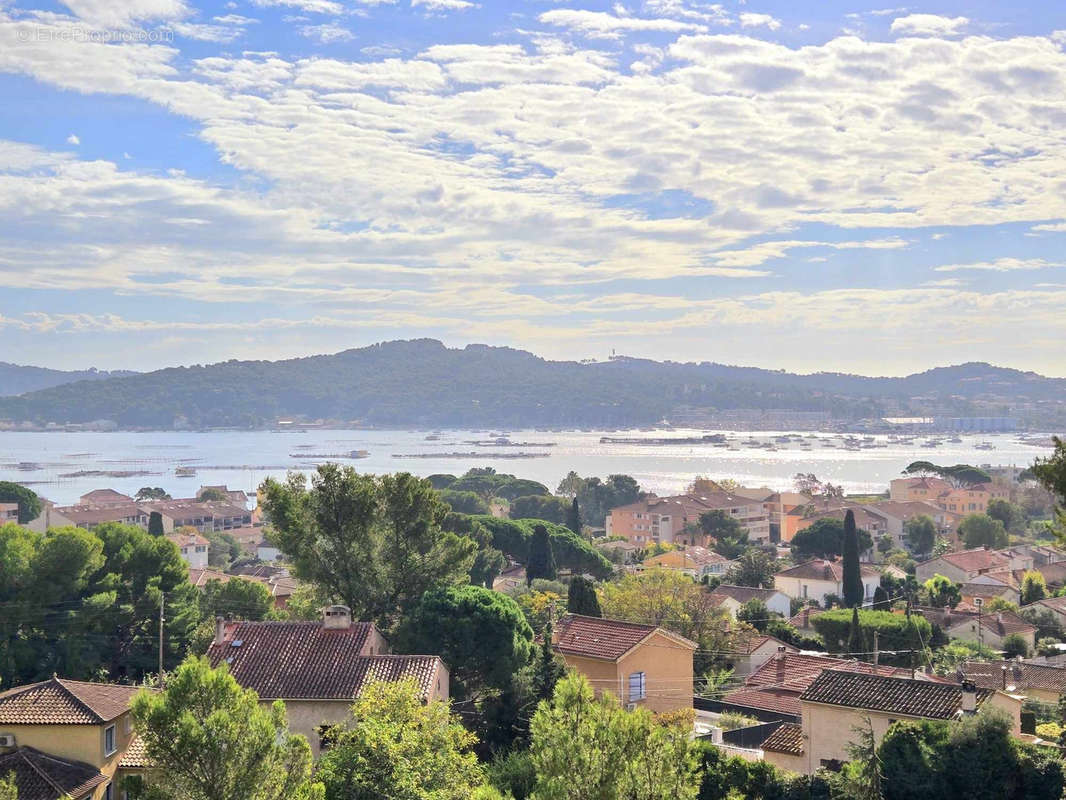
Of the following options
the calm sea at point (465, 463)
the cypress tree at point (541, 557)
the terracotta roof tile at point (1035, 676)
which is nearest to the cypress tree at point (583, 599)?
the terracotta roof tile at point (1035, 676)

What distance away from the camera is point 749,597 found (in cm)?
3991

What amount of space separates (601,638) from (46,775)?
10591 mm

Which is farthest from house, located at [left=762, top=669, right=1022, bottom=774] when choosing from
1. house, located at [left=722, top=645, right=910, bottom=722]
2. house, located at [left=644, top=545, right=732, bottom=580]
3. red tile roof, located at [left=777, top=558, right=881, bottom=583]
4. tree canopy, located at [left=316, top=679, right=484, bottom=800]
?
house, located at [left=644, top=545, right=732, bottom=580]

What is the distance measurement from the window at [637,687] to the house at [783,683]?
8.30 ft

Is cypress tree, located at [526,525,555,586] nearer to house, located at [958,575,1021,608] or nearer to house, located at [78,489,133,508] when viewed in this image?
house, located at [958,575,1021,608]

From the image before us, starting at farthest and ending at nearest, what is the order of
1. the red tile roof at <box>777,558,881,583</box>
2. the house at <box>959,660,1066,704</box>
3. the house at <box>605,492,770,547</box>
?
the house at <box>605,492,770,547</box> → the red tile roof at <box>777,558,881,583</box> → the house at <box>959,660,1066,704</box>

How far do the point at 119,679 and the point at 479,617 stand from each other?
9154 mm

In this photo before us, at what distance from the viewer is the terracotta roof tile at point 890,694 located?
16.2 meters

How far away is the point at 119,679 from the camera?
2431 cm

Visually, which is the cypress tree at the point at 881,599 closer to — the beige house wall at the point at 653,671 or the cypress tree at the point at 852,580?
the cypress tree at the point at 852,580

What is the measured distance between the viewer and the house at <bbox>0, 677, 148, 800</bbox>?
45.2 ft

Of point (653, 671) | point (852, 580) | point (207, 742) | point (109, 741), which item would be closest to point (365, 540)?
point (653, 671)

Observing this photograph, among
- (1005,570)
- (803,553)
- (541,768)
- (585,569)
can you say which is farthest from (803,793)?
(803,553)

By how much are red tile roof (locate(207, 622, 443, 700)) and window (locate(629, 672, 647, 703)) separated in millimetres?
4722
